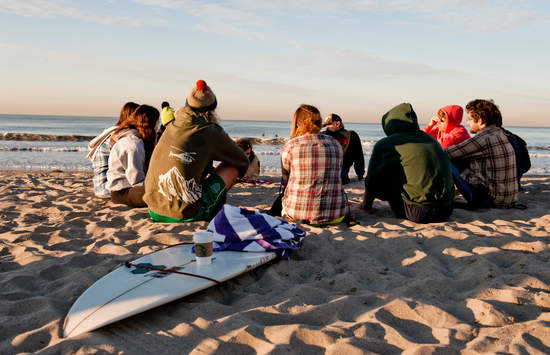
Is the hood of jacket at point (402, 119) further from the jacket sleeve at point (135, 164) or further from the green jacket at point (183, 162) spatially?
the jacket sleeve at point (135, 164)

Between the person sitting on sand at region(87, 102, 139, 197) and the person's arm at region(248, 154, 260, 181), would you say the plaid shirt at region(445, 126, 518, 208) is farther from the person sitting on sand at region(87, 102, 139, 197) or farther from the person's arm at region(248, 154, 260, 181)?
the person sitting on sand at region(87, 102, 139, 197)

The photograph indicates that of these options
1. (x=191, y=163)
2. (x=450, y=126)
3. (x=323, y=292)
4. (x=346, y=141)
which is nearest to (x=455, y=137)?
(x=450, y=126)

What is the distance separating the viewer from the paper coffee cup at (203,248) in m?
2.64

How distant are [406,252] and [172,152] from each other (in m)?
2.27

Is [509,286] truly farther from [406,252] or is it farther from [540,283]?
[406,252]

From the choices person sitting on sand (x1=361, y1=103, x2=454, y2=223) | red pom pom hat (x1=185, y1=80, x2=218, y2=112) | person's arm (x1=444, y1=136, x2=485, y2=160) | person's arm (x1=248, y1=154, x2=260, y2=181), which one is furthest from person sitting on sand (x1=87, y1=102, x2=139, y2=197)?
person's arm (x1=444, y1=136, x2=485, y2=160)

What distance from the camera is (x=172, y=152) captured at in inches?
146

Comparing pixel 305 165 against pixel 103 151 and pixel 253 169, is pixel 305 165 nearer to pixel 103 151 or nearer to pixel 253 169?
pixel 103 151

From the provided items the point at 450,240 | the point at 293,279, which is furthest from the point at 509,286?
the point at 293,279

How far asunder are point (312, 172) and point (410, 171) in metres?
1.05

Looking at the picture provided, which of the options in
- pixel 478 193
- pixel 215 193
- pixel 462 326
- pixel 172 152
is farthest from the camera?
pixel 478 193

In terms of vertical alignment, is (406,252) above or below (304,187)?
below

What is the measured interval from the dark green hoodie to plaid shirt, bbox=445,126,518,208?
921 mm

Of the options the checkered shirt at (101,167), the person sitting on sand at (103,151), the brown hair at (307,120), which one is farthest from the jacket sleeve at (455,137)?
the checkered shirt at (101,167)
